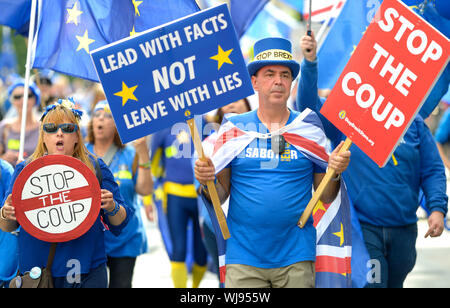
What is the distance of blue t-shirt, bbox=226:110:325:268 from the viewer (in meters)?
4.91

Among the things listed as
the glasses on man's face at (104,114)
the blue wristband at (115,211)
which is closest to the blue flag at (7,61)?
the glasses on man's face at (104,114)

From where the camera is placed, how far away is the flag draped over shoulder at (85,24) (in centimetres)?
613

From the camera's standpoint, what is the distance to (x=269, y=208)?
490cm

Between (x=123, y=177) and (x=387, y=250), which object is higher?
(x=123, y=177)

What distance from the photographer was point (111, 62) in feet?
15.1

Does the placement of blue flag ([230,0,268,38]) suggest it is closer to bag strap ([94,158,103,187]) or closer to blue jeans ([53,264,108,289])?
bag strap ([94,158,103,187])

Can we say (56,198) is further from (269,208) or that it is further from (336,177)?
(336,177)

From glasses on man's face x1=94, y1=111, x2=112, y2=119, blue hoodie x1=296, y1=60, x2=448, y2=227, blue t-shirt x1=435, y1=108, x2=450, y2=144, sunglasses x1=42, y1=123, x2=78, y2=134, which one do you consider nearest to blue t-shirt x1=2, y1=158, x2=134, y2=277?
sunglasses x1=42, y1=123, x2=78, y2=134

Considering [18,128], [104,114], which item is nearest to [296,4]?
[18,128]

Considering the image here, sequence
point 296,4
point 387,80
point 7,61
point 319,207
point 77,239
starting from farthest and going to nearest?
1. point 7,61
2. point 296,4
3. point 319,207
4. point 77,239
5. point 387,80

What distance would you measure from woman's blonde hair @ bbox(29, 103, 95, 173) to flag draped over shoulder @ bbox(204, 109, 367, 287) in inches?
33.8

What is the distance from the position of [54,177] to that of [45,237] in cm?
38

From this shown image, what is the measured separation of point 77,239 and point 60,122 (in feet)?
2.54
